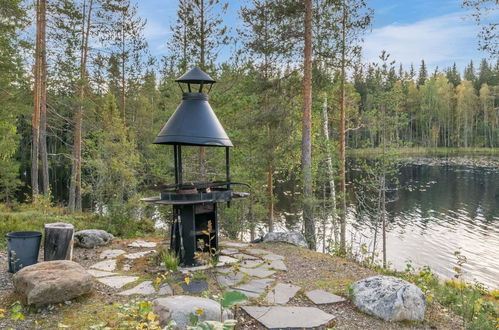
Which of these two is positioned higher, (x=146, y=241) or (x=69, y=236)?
(x=69, y=236)

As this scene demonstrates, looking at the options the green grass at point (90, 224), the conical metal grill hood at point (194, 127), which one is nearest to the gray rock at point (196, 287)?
the conical metal grill hood at point (194, 127)

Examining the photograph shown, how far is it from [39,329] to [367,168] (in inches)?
337

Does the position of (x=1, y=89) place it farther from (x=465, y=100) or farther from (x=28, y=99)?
(x=465, y=100)

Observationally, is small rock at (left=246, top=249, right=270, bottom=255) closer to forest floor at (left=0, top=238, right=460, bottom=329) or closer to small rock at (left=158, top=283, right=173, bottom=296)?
forest floor at (left=0, top=238, right=460, bottom=329)

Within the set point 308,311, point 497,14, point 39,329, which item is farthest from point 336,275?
point 497,14

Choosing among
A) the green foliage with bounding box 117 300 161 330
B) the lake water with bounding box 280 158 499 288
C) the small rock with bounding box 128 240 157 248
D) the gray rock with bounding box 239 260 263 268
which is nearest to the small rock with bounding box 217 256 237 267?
the gray rock with bounding box 239 260 263 268

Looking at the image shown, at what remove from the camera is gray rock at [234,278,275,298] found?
367 centimetres

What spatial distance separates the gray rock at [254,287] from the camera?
3.67 meters

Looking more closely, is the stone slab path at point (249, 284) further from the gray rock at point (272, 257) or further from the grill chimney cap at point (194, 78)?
the grill chimney cap at point (194, 78)

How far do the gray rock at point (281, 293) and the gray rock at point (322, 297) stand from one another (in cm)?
17

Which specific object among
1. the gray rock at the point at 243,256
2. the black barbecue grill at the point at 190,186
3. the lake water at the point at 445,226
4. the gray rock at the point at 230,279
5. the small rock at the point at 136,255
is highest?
the black barbecue grill at the point at 190,186

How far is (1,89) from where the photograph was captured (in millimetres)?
11602

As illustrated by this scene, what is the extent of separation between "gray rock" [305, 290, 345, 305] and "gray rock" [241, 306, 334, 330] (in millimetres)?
246

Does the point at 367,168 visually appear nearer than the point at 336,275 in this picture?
No
